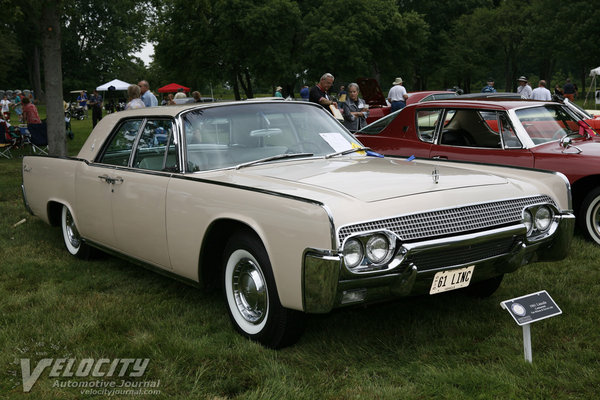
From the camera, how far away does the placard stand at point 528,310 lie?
3205 mm

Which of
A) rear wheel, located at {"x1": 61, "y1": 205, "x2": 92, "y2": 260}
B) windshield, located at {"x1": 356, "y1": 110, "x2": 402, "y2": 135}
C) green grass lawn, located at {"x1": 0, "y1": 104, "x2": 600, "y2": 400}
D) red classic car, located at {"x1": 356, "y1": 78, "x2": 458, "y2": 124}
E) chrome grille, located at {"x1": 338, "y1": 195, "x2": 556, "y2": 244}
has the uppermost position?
red classic car, located at {"x1": 356, "y1": 78, "x2": 458, "y2": 124}

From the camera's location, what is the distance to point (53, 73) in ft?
39.0

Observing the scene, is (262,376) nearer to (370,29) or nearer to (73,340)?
(73,340)

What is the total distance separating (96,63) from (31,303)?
6798 cm

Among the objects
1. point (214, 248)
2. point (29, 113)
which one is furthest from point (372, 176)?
point (29, 113)

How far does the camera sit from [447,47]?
50.4m

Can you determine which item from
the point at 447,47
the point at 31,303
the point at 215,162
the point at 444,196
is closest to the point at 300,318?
the point at 444,196

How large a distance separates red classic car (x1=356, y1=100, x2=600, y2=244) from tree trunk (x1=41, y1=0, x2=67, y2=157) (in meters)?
7.05

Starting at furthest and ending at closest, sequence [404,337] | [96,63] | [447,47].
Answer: [96,63], [447,47], [404,337]

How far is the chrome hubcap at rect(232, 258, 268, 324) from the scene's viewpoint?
3635 millimetres

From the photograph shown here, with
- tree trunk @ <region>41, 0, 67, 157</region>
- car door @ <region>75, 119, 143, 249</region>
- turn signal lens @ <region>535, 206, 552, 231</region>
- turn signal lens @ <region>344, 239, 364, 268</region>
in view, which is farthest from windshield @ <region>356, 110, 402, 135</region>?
tree trunk @ <region>41, 0, 67, 157</region>

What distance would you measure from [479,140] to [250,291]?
411 cm

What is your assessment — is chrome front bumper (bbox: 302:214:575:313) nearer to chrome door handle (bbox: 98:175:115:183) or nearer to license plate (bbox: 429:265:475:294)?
license plate (bbox: 429:265:475:294)

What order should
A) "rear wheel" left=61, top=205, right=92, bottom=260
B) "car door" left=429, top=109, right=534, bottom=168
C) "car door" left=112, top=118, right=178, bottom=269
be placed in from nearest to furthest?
"car door" left=112, top=118, right=178, bottom=269 → "rear wheel" left=61, top=205, right=92, bottom=260 → "car door" left=429, top=109, right=534, bottom=168
